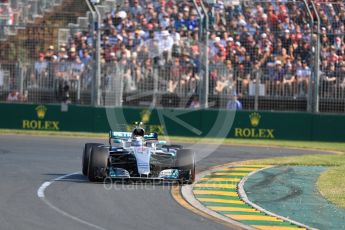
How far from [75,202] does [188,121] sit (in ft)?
53.7

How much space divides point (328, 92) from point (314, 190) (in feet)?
41.3

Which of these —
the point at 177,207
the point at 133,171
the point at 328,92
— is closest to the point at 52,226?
the point at 177,207

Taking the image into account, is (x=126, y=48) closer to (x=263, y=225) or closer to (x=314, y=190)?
(x=314, y=190)

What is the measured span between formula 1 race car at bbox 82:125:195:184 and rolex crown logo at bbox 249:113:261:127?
501 inches

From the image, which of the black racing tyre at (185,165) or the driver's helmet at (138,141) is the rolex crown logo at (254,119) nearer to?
the driver's helmet at (138,141)

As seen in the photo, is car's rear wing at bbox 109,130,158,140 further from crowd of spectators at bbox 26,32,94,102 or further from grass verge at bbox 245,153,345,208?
crowd of spectators at bbox 26,32,94,102

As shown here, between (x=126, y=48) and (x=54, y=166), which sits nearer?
(x=54, y=166)

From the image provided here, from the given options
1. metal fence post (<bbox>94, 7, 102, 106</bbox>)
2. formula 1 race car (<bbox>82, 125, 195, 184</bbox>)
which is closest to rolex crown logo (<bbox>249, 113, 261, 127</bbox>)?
metal fence post (<bbox>94, 7, 102, 106</bbox>)

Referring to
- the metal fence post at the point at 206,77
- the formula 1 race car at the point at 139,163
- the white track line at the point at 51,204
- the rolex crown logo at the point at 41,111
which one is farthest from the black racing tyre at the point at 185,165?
the rolex crown logo at the point at 41,111

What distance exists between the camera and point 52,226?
36.4 feet

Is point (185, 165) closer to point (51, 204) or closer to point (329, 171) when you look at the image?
point (51, 204)

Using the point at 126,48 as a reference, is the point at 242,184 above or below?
below

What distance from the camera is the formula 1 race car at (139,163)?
630 inches

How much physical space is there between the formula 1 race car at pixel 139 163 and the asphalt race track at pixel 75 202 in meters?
0.27
